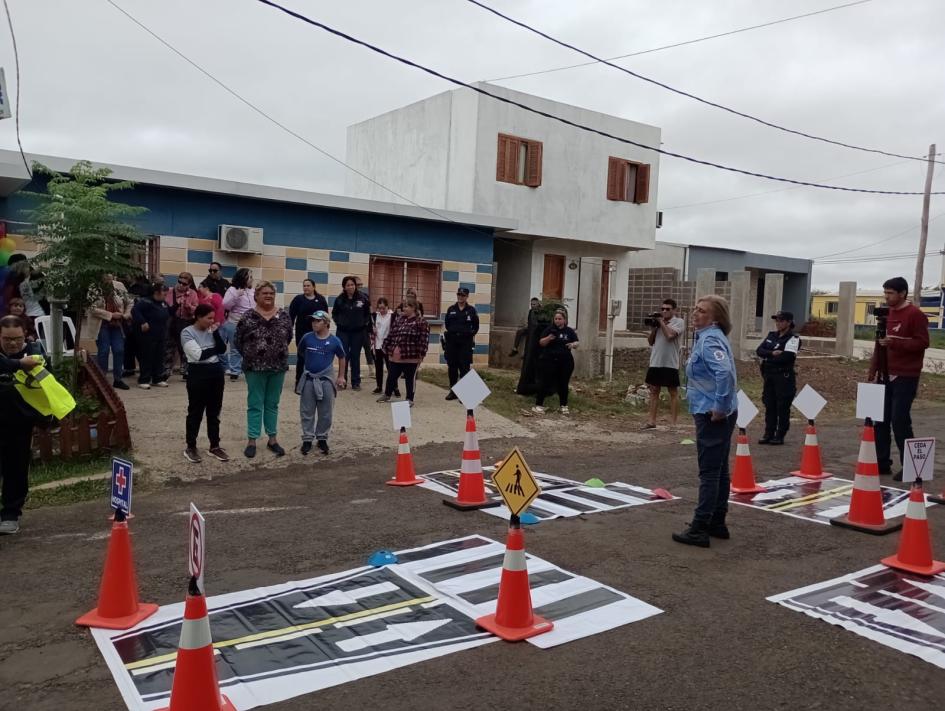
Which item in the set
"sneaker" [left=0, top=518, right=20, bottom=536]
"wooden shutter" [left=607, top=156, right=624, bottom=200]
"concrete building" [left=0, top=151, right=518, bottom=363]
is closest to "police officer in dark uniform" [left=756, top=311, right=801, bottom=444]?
"concrete building" [left=0, top=151, right=518, bottom=363]

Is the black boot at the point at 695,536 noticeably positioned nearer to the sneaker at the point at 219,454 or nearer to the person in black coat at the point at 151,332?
the sneaker at the point at 219,454

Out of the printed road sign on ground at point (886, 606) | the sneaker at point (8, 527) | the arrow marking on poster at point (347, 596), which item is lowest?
the sneaker at point (8, 527)

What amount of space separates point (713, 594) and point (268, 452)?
6.21 metres

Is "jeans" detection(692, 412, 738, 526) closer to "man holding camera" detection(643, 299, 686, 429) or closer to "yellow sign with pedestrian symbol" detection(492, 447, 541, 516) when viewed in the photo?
"yellow sign with pedestrian symbol" detection(492, 447, 541, 516)

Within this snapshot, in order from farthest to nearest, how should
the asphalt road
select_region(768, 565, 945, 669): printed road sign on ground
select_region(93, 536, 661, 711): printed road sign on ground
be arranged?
select_region(768, 565, 945, 669): printed road sign on ground < select_region(93, 536, 661, 711): printed road sign on ground < the asphalt road

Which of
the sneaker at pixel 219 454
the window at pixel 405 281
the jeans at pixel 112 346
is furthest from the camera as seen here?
the window at pixel 405 281

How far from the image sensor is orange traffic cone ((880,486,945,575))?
5730 millimetres

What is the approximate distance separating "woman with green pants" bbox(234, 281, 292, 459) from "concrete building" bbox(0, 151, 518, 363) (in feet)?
16.7

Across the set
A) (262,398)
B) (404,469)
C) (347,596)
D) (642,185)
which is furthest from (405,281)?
(347,596)

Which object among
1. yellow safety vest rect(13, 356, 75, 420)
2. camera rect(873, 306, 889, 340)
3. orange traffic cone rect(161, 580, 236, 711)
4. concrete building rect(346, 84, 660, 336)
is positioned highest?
concrete building rect(346, 84, 660, 336)

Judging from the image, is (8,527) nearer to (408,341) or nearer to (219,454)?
(219,454)

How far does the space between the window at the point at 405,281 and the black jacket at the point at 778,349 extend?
849 cm

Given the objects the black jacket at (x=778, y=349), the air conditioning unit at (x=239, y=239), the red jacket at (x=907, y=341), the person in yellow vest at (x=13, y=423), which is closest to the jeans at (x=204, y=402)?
the person in yellow vest at (x=13, y=423)

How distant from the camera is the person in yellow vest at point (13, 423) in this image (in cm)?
645
